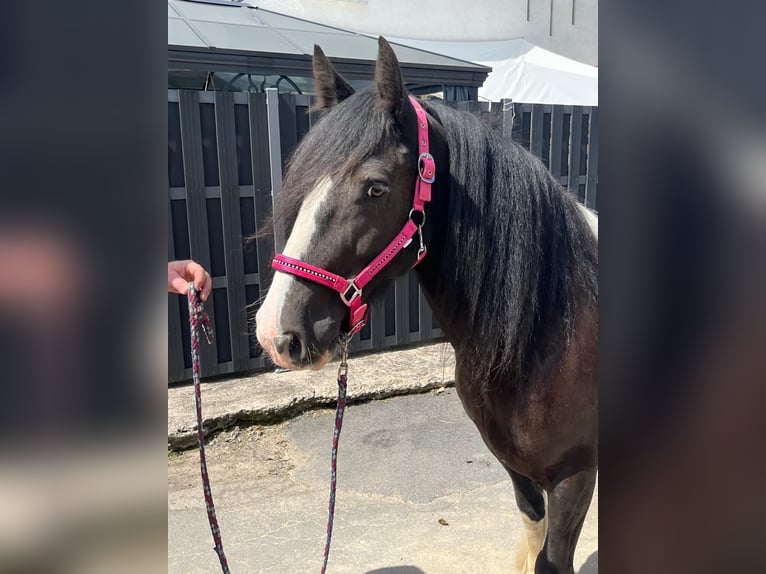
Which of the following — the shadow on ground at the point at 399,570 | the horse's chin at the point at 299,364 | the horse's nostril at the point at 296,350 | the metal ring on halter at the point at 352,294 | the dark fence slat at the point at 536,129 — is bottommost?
the shadow on ground at the point at 399,570

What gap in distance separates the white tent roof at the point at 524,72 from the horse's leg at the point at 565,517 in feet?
19.8

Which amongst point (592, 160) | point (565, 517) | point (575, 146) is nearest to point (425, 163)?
point (565, 517)

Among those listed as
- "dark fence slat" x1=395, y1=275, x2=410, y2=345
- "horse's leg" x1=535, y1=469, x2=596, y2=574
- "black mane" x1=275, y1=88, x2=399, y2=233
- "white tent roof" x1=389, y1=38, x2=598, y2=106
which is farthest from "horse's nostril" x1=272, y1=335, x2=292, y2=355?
"white tent roof" x1=389, y1=38, x2=598, y2=106

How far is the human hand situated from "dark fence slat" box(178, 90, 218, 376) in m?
2.51

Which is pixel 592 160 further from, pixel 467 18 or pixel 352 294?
pixel 467 18

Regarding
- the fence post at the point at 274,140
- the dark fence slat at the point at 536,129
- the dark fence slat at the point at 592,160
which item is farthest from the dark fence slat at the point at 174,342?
the dark fence slat at the point at 592,160

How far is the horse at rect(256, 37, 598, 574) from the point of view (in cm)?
137

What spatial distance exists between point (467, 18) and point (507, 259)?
8.41 meters

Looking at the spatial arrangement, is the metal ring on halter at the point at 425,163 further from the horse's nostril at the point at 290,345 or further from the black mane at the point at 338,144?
the horse's nostril at the point at 290,345

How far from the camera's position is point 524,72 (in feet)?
25.3

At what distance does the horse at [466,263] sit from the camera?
1370 millimetres
